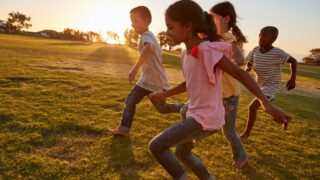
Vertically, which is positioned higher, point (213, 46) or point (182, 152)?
point (213, 46)

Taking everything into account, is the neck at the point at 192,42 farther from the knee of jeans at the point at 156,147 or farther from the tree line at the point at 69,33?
the tree line at the point at 69,33

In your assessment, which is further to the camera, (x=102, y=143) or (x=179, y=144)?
(x=102, y=143)

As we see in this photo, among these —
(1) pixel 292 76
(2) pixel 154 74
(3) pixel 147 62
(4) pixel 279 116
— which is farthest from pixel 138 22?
(4) pixel 279 116

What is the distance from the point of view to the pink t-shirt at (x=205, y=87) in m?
3.03

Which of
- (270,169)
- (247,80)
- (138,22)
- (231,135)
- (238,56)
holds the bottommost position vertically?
(270,169)

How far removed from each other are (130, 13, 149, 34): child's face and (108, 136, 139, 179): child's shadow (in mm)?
1599

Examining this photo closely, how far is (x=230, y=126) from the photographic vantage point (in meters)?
4.59

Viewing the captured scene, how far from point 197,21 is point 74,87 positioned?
7.70 metres

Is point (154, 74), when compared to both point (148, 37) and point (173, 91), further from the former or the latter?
point (173, 91)

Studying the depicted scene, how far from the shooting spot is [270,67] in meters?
5.71

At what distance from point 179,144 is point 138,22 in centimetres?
250

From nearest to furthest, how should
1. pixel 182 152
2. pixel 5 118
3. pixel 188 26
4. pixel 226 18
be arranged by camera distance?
pixel 188 26 < pixel 182 152 < pixel 226 18 < pixel 5 118

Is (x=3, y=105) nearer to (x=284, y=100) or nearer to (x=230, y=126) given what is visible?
(x=230, y=126)

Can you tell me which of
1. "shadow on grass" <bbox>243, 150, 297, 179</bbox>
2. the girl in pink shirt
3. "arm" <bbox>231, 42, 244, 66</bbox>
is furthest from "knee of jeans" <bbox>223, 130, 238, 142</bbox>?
the girl in pink shirt
